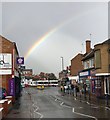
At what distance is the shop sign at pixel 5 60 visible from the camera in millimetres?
34406

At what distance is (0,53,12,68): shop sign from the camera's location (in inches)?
1355

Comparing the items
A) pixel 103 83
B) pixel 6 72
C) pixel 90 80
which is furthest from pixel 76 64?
pixel 6 72

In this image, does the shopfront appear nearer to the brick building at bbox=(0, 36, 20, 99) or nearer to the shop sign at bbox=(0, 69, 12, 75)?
the brick building at bbox=(0, 36, 20, 99)

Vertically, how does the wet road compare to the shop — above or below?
below

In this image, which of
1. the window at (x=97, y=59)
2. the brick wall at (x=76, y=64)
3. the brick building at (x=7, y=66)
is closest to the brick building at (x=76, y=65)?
the brick wall at (x=76, y=64)

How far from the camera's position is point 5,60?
34812 mm

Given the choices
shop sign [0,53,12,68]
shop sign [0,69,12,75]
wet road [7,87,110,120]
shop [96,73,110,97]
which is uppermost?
shop sign [0,53,12,68]

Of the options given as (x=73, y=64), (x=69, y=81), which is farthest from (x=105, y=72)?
(x=73, y=64)

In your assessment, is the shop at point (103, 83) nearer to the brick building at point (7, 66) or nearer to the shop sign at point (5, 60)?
the brick building at point (7, 66)

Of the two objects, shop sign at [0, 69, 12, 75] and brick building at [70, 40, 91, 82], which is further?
brick building at [70, 40, 91, 82]

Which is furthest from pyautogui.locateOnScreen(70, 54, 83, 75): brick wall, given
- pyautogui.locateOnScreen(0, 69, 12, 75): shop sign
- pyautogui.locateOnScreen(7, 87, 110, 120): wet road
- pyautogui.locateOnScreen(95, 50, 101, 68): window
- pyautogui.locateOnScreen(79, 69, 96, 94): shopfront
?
pyautogui.locateOnScreen(7, 87, 110, 120): wet road

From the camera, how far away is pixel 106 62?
3788 centimetres

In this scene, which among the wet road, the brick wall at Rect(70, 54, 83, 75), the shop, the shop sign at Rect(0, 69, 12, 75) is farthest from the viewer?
the brick wall at Rect(70, 54, 83, 75)

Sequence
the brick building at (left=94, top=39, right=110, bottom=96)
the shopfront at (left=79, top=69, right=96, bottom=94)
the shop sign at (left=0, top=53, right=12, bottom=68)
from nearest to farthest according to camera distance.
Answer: the shop sign at (left=0, top=53, right=12, bottom=68) → the brick building at (left=94, top=39, right=110, bottom=96) → the shopfront at (left=79, top=69, right=96, bottom=94)
